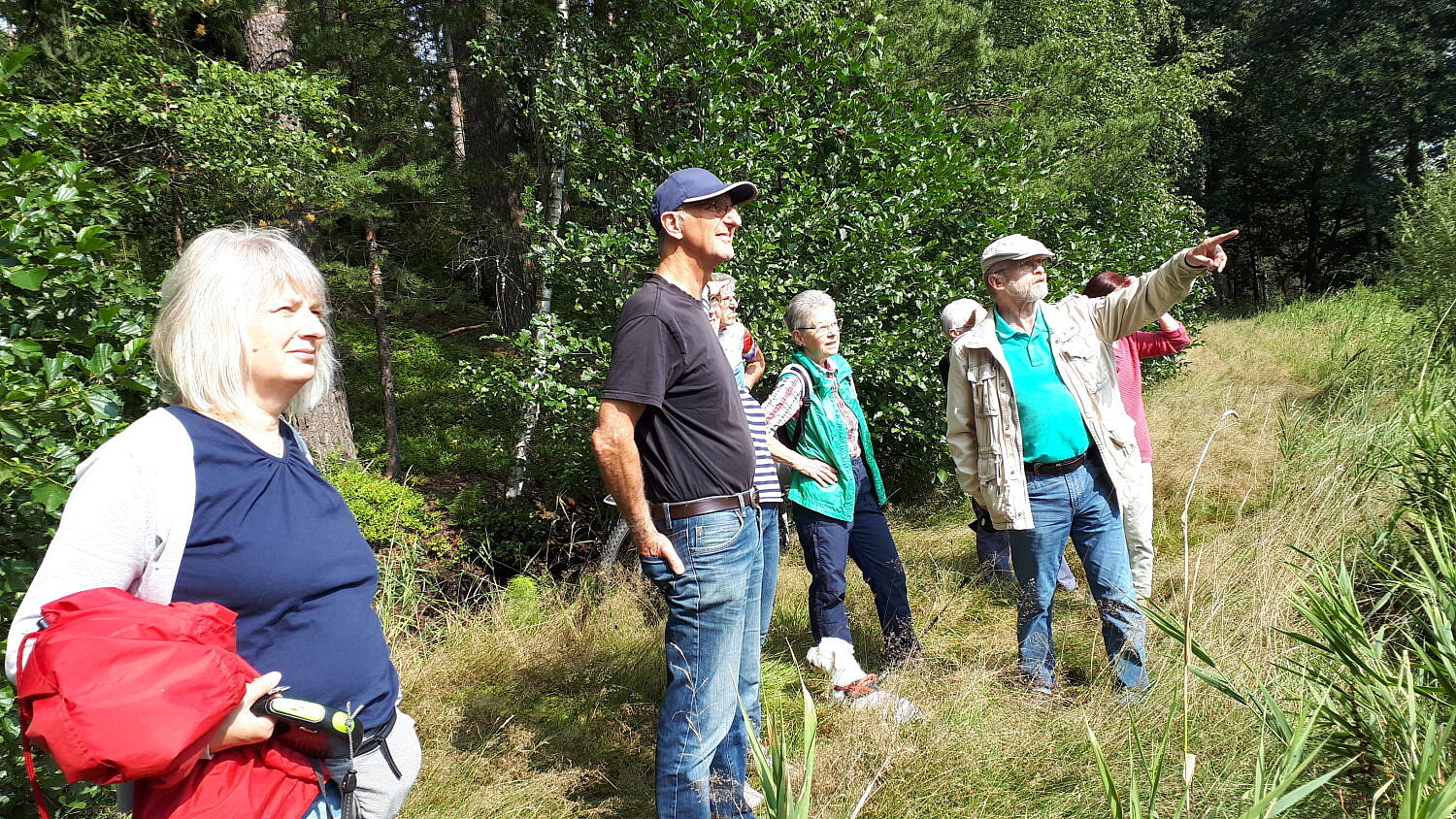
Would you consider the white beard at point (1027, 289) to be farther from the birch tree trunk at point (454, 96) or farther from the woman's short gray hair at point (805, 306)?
the birch tree trunk at point (454, 96)

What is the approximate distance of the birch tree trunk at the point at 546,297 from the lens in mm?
5547

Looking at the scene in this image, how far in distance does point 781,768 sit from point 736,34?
5.46 meters

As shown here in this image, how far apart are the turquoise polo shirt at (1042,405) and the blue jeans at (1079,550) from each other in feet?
0.32

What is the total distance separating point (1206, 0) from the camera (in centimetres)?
2641

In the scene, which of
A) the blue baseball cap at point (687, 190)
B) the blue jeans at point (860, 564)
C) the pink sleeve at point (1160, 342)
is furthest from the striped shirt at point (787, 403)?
the pink sleeve at point (1160, 342)

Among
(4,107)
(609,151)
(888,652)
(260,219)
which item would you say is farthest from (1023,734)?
(260,219)

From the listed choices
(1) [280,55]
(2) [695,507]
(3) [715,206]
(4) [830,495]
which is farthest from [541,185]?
(2) [695,507]

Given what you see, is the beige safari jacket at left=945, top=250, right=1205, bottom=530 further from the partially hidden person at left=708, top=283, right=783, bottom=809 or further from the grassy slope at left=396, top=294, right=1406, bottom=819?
the partially hidden person at left=708, top=283, right=783, bottom=809

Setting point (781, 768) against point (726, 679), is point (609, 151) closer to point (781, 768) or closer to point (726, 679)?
point (726, 679)

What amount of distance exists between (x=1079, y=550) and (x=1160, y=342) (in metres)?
1.70

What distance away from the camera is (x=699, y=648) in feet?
7.48

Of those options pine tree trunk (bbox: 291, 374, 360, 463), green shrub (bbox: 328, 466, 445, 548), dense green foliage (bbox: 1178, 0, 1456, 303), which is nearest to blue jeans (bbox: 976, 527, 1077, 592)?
green shrub (bbox: 328, 466, 445, 548)

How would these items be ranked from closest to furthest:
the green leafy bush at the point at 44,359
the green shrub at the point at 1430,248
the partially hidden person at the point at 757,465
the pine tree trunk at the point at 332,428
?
the green leafy bush at the point at 44,359
the partially hidden person at the point at 757,465
the green shrub at the point at 1430,248
the pine tree trunk at the point at 332,428

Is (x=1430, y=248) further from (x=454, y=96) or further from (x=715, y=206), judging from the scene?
(x=454, y=96)
